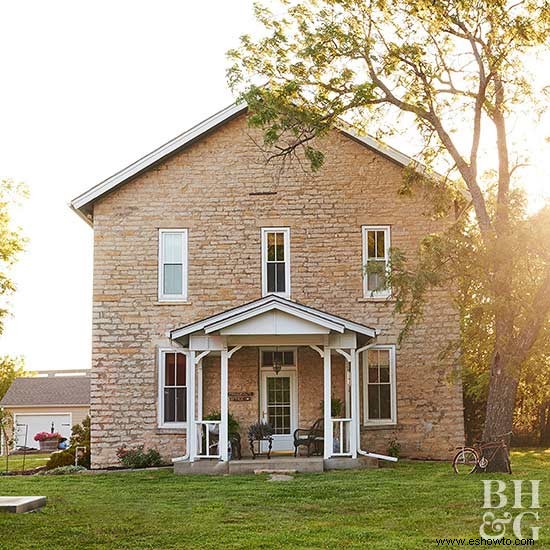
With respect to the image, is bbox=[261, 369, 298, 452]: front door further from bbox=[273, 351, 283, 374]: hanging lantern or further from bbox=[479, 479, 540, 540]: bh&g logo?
bbox=[479, 479, 540, 540]: bh&g logo

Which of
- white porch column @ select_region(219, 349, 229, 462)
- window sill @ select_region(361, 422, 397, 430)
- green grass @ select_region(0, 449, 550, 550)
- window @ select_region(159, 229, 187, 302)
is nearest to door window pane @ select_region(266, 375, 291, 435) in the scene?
window sill @ select_region(361, 422, 397, 430)

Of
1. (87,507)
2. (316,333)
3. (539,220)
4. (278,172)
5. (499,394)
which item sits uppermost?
(278,172)

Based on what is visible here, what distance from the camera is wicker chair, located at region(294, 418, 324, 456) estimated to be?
75.0 feet

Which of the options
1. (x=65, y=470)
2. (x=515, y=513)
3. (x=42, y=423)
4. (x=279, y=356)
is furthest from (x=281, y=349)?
(x=42, y=423)

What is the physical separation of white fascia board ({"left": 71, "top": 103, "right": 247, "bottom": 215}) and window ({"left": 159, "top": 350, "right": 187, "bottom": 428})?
4.26 meters

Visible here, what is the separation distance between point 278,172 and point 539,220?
8.20 meters

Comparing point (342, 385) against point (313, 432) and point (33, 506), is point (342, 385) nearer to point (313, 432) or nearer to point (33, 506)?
point (313, 432)

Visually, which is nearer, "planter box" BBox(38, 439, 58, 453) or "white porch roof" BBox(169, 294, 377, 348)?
"white porch roof" BBox(169, 294, 377, 348)

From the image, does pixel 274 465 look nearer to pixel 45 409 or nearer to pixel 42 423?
pixel 45 409

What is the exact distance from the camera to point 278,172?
25.2 meters

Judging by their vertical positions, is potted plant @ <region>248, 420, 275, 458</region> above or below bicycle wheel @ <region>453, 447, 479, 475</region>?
above

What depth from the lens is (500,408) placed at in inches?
798

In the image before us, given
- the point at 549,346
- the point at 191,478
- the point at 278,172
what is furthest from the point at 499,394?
the point at 278,172

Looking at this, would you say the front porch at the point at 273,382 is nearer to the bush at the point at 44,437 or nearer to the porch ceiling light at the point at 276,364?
the porch ceiling light at the point at 276,364
